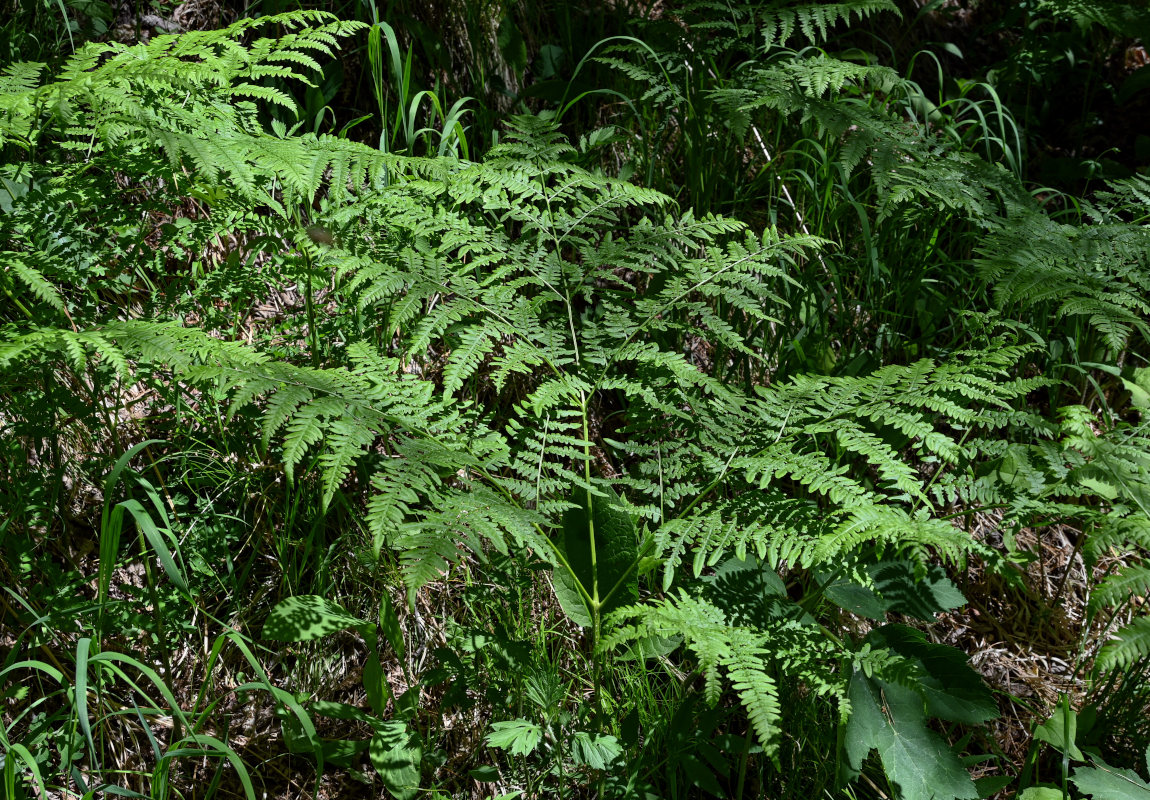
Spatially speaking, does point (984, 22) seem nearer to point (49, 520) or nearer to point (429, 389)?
point (429, 389)

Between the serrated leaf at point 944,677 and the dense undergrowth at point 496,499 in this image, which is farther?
the serrated leaf at point 944,677

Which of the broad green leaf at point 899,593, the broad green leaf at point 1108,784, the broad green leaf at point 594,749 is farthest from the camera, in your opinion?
the broad green leaf at point 899,593

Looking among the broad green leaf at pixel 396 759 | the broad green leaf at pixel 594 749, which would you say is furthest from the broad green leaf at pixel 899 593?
the broad green leaf at pixel 396 759

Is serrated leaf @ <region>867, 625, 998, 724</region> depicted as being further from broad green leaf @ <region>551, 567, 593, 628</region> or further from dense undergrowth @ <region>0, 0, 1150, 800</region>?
broad green leaf @ <region>551, 567, 593, 628</region>

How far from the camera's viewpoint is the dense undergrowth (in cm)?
189

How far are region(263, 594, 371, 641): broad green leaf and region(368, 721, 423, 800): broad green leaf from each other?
25cm

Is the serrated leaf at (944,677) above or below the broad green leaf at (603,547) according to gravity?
below

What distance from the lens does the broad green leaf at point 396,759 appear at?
206 centimetres

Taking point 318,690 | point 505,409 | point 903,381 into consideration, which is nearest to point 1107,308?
point 903,381

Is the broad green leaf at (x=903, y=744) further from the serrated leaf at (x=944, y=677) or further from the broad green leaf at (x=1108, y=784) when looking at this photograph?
the broad green leaf at (x=1108, y=784)

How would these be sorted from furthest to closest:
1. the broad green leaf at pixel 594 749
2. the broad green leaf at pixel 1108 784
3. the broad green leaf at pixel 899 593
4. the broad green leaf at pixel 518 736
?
the broad green leaf at pixel 899 593, the broad green leaf at pixel 1108 784, the broad green leaf at pixel 594 749, the broad green leaf at pixel 518 736

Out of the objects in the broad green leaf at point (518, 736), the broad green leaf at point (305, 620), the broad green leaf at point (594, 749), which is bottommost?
the broad green leaf at point (594, 749)

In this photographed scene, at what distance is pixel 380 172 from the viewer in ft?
7.03

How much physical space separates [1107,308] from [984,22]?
3233 millimetres
